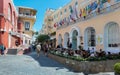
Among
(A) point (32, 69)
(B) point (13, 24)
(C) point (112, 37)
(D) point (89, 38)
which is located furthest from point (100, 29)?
(B) point (13, 24)

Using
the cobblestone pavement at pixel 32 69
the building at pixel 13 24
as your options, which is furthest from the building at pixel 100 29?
the building at pixel 13 24

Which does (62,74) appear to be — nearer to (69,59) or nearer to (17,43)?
(69,59)

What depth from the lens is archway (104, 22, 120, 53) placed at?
642 inches

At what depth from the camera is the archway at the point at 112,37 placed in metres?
16.3

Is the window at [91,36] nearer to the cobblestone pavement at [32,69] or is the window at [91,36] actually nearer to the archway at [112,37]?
the archway at [112,37]

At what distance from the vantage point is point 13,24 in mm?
35594

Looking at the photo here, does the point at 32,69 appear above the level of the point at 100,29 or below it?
below

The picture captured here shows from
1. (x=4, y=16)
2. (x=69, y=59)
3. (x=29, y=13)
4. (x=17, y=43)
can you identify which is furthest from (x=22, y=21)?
(x=69, y=59)

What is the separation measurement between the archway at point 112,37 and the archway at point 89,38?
2.33m

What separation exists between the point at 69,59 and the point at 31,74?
4.75 m

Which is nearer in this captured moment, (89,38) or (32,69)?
(32,69)

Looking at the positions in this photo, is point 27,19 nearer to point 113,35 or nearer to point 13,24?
point 13,24

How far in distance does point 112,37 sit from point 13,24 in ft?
79.1

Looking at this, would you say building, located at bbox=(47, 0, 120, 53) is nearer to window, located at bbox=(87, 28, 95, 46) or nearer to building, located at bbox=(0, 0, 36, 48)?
window, located at bbox=(87, 28, 95, 46)
